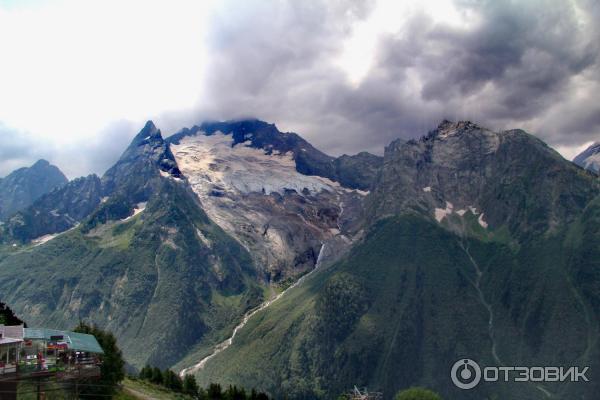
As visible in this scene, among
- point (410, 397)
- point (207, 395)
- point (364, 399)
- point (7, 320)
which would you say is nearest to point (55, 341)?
point (7, 320)

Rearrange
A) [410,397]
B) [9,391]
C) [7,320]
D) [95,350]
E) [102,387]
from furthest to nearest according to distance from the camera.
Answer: [410,397]
[7,320]
[102,387]
[95,350]
[9,391]

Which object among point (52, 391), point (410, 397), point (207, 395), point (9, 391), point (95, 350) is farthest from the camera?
point (410, 397)

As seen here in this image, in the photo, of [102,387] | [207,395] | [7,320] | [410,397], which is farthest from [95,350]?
[410,397]

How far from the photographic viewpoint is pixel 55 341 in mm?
60000

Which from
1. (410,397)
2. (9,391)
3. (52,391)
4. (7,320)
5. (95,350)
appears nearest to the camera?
(9,391)

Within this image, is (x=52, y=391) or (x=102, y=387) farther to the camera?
(x=102, y=387)

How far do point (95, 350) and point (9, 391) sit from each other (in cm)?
1147

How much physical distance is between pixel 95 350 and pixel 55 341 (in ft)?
16.8

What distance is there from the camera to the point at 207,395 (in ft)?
479

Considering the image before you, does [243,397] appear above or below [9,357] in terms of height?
below

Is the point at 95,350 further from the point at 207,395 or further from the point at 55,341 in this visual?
the point at 207,395

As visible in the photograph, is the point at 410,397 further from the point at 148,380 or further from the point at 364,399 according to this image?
the point at 148,380

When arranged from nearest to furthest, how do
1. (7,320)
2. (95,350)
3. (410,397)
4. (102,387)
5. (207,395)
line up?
(95,350) < (102,387) < (7,320) < (207,395) < (410,397)

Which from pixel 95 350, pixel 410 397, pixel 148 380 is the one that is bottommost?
pixel 410 397
